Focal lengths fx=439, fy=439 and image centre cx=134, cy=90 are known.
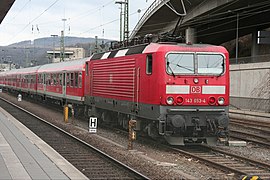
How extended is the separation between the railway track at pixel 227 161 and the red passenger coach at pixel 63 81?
1048cm

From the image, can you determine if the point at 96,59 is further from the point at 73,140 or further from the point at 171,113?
the point at 171,113

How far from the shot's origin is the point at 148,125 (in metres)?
14.0

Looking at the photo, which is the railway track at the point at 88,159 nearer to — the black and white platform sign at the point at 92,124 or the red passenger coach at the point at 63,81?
the black and white platform sign at the point at 92,124

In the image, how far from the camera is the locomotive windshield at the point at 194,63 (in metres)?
12.9

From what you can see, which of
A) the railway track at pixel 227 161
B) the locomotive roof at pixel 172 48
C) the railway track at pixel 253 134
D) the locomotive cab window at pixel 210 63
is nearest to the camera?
the railway track at pixel 227 161

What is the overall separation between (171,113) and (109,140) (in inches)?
152

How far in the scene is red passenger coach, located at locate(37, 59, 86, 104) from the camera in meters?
23.7

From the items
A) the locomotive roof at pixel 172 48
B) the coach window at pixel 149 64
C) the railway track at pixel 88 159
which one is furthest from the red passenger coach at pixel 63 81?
the coach window at pixel 149 64

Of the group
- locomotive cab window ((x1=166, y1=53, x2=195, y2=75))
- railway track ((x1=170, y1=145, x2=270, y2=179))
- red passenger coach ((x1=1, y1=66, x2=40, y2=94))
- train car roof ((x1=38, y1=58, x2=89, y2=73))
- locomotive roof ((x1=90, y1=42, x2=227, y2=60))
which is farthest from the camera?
red passenger coach ((x1=1, y1=66, x2=40, y2=94))

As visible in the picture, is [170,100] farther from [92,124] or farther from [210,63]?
[92,124]

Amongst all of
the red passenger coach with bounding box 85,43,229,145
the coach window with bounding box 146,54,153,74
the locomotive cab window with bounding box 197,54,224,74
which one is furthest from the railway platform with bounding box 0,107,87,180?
the locomotive cab window with bounding box 197,54,224,74

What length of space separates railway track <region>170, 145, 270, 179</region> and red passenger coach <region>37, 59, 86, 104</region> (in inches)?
413

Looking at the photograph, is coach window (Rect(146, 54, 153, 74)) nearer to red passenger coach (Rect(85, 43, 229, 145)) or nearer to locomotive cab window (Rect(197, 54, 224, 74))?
red passenger coach (Rect(85, 43, 229, 145))

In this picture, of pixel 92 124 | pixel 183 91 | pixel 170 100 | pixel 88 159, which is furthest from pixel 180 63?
pixel 92 124
